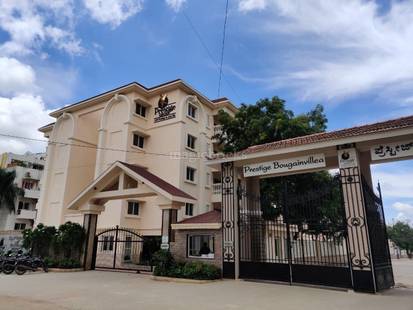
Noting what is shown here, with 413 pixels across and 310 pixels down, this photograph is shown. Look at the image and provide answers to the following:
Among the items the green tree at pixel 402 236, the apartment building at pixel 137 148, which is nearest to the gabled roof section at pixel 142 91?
the apartment building at pixel 137 148

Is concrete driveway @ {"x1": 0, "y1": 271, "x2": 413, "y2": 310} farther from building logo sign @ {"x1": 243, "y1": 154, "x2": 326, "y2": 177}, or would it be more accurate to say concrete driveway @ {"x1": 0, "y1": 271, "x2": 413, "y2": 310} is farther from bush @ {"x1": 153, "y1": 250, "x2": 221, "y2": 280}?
building logo sign @ {"x1": 243, "y1": 154, "x2": 326, "y2": 177}

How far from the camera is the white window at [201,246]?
37.8ft

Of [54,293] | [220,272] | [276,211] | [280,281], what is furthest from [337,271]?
[54,293]

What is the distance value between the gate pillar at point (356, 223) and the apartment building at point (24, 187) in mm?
35964

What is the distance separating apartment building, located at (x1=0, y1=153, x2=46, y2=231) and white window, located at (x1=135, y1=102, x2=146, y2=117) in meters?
17.6

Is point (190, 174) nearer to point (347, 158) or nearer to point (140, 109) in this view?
point (140, 109)

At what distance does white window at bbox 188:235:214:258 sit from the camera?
37.8 ft

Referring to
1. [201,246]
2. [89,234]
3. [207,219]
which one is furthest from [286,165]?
[89,234]

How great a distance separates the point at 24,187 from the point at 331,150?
42.5 meters

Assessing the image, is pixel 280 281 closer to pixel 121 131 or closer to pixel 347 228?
pixel 347 228

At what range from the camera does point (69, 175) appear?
2631cm

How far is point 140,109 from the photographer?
2648 cm

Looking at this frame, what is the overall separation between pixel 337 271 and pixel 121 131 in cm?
1978

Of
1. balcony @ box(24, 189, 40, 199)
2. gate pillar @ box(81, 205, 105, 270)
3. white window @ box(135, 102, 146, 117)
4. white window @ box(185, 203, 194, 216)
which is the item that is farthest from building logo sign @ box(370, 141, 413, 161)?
balcony @ box(24, 189, 40, 199)
